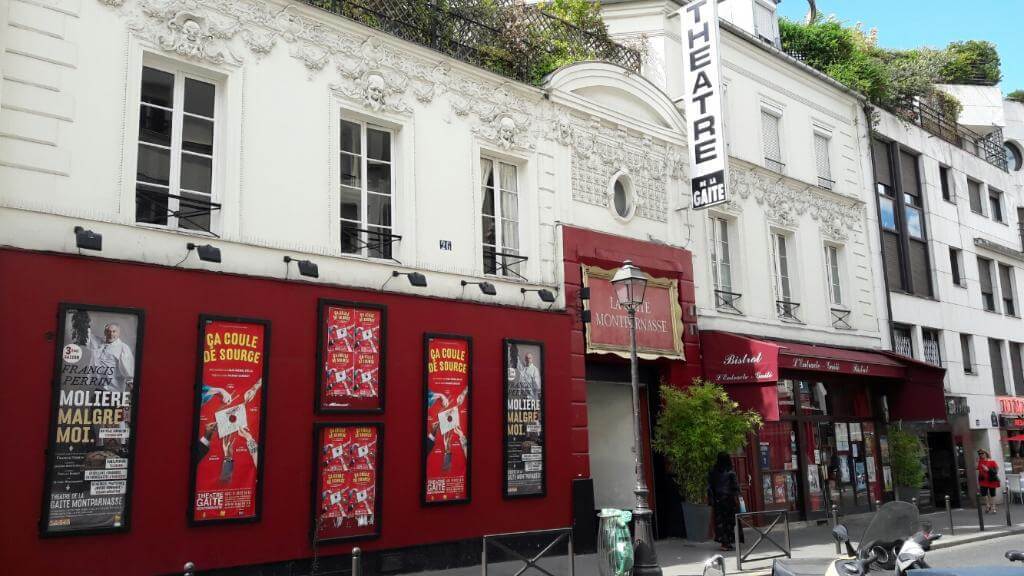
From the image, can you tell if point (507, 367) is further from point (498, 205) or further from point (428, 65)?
point (428, 65)

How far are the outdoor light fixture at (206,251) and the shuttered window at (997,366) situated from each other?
22458 millimetres

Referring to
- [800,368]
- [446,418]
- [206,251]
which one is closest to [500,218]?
[446,418]

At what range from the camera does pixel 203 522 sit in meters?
8.80

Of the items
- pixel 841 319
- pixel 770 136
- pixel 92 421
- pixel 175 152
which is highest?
pixel 770 136

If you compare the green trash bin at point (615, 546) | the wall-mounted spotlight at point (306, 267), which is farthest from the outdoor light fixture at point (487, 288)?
the green trash bin at point (615, 546)

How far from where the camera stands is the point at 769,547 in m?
12.8

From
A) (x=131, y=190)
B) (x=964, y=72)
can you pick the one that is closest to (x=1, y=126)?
(x=131, y=190)

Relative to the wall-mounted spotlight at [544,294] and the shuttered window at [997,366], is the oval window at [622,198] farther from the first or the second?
the shuttered window at [997,366]

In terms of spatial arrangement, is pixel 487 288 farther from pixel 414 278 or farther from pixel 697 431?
pixel 697 431

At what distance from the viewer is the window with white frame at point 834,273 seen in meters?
19.0

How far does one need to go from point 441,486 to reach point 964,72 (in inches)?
1078

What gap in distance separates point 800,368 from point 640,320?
3501mm

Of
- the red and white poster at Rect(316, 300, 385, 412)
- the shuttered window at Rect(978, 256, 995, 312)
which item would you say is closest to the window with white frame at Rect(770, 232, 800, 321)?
the red and white poster at Rect(316, 300, 385, 412)

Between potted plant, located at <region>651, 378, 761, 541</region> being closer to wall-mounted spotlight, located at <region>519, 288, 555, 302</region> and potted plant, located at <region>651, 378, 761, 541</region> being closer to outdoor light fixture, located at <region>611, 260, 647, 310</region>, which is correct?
wall-mounted spotlight, located at <region>519, 288, 555, 302</region>
